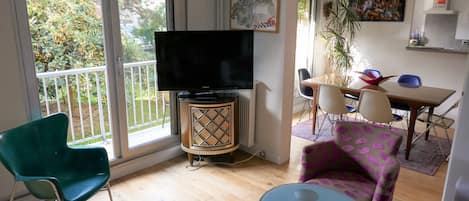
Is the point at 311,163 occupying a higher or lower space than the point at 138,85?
lower

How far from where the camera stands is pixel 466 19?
449 cm

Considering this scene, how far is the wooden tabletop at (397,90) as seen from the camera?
347cm

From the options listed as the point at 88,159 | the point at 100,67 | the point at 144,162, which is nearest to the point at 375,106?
the point at 144,162

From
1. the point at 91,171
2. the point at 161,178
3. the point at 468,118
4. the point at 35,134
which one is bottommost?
the point at 161,178

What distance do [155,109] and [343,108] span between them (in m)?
2.23

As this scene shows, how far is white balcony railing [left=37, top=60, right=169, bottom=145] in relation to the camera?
3.45m

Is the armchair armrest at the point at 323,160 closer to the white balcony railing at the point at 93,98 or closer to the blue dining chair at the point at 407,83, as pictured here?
the white balcony railing at the point at 93,98

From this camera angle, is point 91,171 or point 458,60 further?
point 458,60

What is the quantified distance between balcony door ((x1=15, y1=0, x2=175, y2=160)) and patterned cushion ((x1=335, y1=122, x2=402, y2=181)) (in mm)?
1888

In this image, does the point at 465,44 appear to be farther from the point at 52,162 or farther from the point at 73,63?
the point at 52,162

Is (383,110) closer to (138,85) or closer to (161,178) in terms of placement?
(161,178)

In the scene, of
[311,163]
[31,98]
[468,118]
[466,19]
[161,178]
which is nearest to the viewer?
[468,118]

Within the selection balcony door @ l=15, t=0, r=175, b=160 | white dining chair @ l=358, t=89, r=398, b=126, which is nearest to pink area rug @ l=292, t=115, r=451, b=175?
white dining chair @ l=358, t=89, r=398, b=126

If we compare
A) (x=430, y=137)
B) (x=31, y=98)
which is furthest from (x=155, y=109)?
(x=430, y=137)
